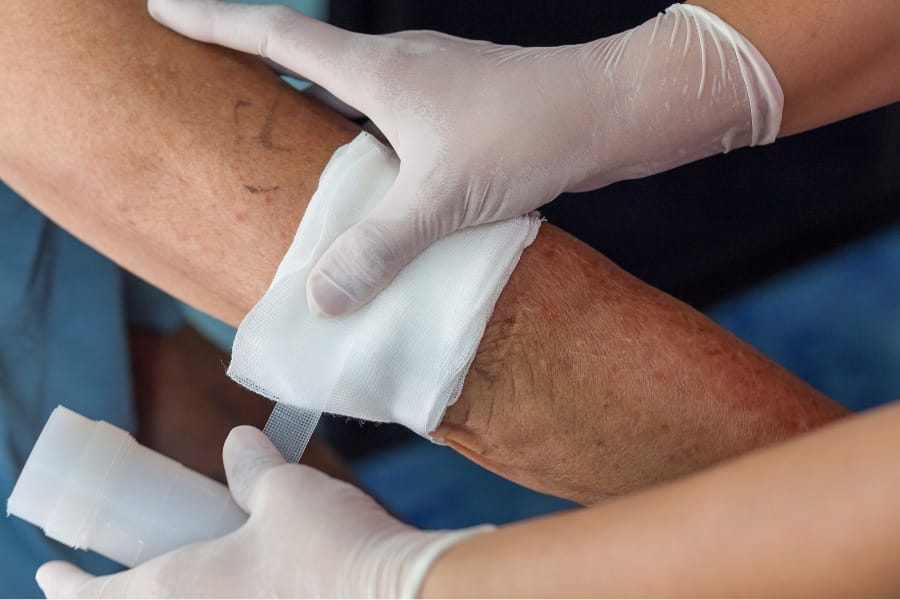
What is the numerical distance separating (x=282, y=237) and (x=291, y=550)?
37 centimetres

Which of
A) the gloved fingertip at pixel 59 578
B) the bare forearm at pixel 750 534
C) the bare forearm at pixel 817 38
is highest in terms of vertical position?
the bare forearm at pixel 817 38

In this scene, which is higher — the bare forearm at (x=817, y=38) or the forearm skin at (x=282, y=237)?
the bare forearm at (x=817, y=38)

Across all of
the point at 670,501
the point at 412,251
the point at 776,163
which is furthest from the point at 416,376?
the point at 776,163

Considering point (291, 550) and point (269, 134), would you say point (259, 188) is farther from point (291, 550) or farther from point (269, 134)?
point (291, 550)

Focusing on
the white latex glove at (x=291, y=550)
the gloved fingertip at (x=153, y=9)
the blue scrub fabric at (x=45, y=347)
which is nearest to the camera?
the white latex glove at (x=291, y=550)

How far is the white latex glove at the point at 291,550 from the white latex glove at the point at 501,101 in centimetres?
21

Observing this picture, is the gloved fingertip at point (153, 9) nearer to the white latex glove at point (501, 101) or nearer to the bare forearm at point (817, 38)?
the white latex glove at point (501, 101)

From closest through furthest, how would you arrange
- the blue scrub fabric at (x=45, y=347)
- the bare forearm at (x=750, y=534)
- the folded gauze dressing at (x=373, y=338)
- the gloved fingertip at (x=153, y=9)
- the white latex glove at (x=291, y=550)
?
the bare forearm at (x=750, y=534), the white latex glove at (x=291, y=550), the folded gauze dressing at (x=373, y=338), the gloved fingertip at (x=153, y=9), the blue scrub fabric at (x=45, y=347)

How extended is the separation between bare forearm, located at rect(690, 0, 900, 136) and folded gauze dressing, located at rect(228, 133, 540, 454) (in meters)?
0.44

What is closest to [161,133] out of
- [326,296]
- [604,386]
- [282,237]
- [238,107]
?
[238,107]

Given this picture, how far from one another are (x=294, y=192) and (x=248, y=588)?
0.47 meters

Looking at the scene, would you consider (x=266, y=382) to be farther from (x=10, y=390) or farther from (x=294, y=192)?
(x=10, y=390)

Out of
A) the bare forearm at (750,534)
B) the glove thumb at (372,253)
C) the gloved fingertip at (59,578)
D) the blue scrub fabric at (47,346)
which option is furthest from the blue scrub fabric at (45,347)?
the bare forearm at (750,534)

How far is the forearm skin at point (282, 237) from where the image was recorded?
3.34 ft
